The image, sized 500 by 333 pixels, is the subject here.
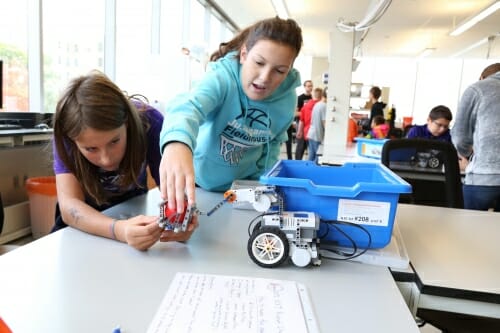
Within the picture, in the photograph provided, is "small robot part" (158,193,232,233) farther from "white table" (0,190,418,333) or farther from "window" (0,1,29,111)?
"window" (0,1,29,111)

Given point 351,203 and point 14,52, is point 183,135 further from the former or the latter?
point 14,52

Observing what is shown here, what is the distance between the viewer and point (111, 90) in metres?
1.02

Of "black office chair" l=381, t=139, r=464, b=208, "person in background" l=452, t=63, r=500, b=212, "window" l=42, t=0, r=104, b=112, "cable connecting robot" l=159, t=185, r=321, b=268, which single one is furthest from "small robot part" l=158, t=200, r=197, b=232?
"window" l=42, t=0, r=104, b=112

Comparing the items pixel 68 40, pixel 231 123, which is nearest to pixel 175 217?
pixel 231 123

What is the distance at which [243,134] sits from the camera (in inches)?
44.3

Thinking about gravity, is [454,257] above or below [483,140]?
below

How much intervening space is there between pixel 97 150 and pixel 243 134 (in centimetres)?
41

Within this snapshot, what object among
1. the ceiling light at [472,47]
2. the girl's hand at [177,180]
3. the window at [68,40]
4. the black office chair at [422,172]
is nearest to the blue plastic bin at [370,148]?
the black office chair at [422,172]

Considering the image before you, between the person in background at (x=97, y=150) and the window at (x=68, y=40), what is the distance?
1850 mm

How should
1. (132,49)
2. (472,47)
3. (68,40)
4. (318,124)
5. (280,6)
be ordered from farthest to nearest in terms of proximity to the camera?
(472,47)
(280,6)
(318,124)
(132,49)
(68,40)

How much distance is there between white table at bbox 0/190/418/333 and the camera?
52 centimetres

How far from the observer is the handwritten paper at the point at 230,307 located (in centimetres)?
51

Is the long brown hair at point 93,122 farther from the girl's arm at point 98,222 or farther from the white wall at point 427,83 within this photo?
the white wall at point 427,83

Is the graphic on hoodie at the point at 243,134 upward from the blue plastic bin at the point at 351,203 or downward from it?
upward
